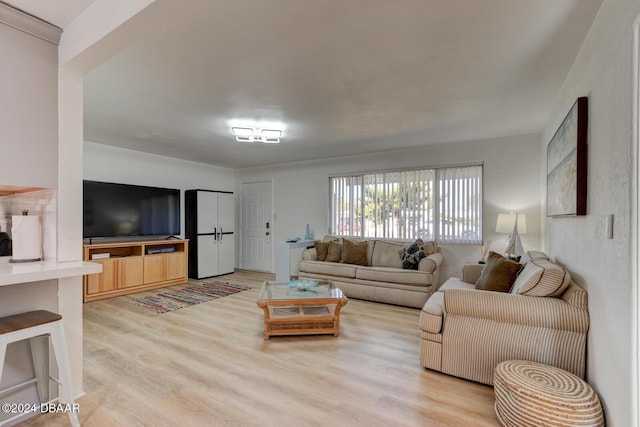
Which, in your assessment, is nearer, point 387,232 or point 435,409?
point 435,409

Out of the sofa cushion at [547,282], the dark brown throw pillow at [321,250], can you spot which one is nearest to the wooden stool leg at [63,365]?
the sofa cushion at [547,282]

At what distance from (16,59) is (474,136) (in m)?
4.74

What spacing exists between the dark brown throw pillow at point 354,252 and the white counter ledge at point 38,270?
3625 mm

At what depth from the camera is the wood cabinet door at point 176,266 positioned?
5344mm

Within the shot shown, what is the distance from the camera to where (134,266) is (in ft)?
15.9

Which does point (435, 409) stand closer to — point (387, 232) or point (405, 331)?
point (405, 331)

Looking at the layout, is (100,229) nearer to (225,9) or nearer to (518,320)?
(225,9)

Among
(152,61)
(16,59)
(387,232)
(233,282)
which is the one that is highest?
(152,61)

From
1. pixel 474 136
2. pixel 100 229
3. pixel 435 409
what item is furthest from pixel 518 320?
pixel 100 229

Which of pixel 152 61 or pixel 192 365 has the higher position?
pixel 152 61

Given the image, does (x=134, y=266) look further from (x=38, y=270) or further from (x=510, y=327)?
(x=510, y=327)

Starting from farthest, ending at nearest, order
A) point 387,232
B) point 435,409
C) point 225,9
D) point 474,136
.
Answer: point 387,232, point 474,136, point 435,409, point 225,9

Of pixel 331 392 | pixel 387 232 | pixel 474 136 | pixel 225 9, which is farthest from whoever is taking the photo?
pixel 387 232

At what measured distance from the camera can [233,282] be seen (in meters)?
5.62
